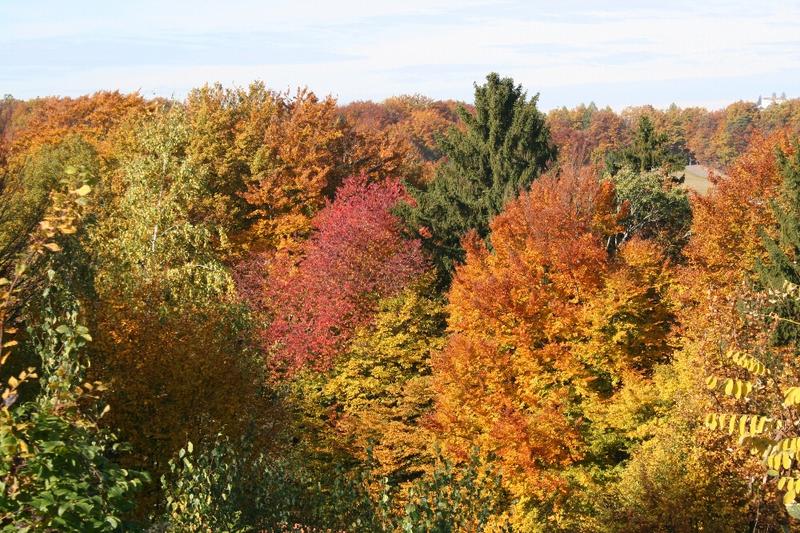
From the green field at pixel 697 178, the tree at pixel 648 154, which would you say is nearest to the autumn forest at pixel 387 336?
the tree at pixel 648 154

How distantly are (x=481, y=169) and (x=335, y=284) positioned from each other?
44.0ft

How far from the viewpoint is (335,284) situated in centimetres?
3981

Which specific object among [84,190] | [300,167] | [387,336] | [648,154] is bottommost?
[387,336]

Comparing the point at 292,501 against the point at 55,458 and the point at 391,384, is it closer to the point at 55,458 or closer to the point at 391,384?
the point at 55,458

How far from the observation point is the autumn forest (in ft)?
34.1

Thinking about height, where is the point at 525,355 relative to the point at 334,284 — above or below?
below

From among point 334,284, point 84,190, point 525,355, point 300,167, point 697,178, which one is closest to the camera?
point 84,190

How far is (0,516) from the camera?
689 centimetres

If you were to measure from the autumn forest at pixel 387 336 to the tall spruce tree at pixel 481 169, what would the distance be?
158 millimetres

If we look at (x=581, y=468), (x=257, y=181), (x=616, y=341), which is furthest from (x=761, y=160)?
(x=257, y=181)

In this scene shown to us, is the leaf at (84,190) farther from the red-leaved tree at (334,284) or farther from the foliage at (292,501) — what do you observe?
the red-leaved tree at (334,284)

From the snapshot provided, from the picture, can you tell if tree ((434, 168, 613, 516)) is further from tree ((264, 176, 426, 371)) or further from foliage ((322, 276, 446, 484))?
tree ((264, 176, 426, 371))

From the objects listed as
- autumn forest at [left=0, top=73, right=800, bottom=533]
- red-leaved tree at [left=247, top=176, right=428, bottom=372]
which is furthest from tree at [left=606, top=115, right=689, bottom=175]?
red-leaved tree at [left=247, top=176, right=428, bottom=372]

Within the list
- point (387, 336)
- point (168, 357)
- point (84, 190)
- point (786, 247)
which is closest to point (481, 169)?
point (387, 336)
